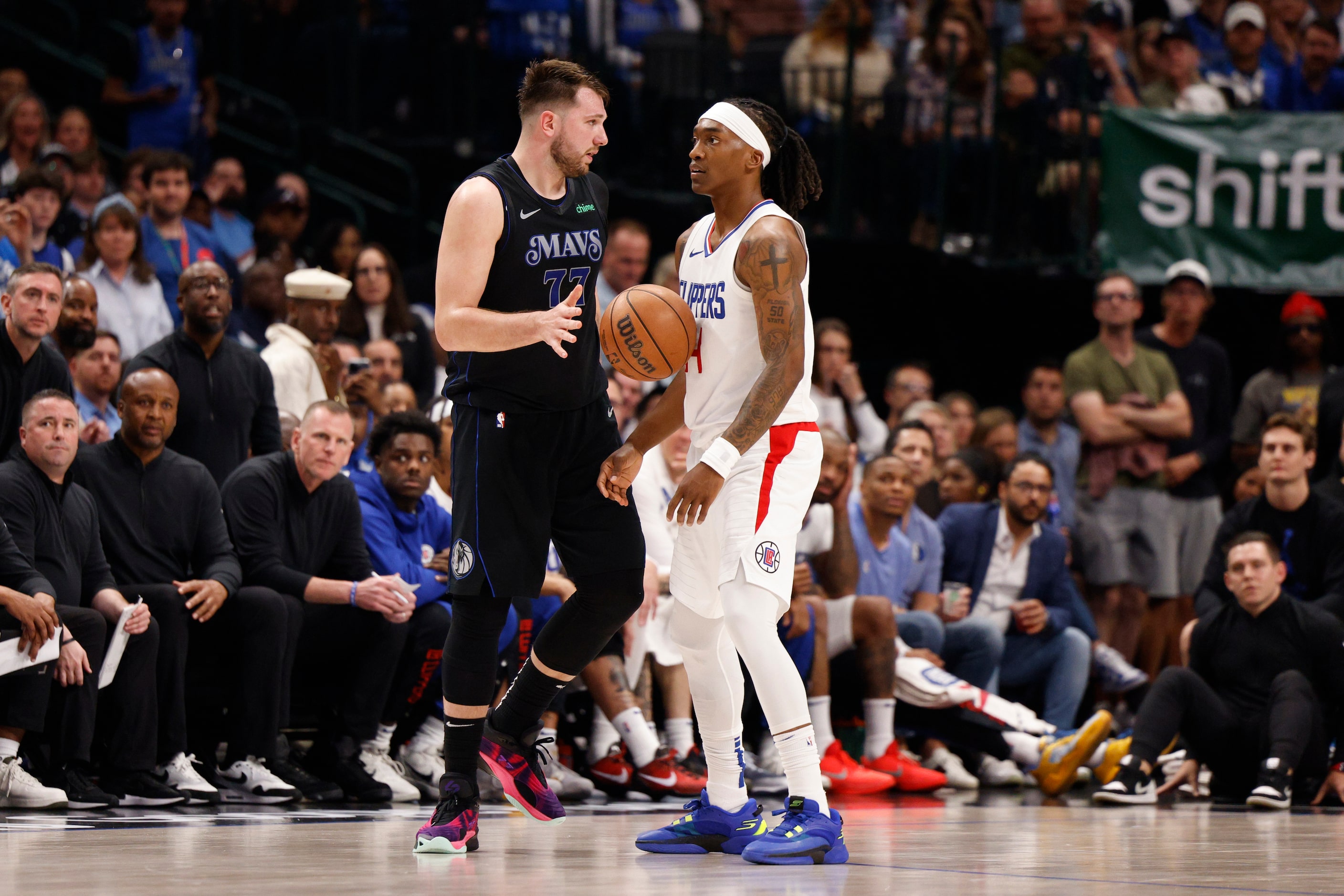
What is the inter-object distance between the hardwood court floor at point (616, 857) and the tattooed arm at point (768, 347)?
1.12 meters

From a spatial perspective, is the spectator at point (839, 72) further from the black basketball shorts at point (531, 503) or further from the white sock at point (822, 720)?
the black basketball shorts at point (531, 503)

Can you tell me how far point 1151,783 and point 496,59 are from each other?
795 cm

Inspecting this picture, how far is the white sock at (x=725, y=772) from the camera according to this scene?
5.34 metres

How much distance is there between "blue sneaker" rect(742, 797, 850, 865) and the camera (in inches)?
194

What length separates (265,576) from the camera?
7.76 meters

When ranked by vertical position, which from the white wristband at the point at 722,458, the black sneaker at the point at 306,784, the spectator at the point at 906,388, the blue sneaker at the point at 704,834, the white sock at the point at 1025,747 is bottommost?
the white sock at the point at 1025,747

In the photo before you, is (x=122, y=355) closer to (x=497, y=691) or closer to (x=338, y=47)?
(x=497, y=691)

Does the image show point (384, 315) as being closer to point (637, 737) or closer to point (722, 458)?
point (637, 737)

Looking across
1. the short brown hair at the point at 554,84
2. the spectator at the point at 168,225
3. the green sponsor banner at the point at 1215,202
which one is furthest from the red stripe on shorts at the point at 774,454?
the green sponsor banner at the point at 1215,202

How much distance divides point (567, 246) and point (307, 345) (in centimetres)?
422

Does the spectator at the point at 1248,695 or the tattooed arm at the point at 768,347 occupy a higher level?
the tattooed arm at the point at 768,347

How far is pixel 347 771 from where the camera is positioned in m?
7.56

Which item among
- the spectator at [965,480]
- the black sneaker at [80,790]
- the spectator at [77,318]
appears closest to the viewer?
the black sneaker at [80,790]

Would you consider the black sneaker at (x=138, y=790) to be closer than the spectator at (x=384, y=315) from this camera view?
Yes
